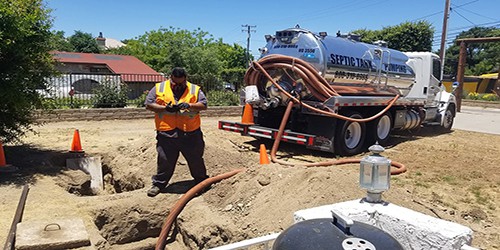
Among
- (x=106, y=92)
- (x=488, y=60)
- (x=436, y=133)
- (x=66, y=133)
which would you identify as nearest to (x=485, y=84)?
(x=488, y=60)

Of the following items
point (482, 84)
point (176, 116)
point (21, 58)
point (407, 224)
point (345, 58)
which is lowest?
point (407, 224)

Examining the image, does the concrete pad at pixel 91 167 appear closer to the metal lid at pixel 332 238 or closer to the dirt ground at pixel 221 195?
the dirt ground at pixel 221 195

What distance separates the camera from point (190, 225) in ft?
16.8

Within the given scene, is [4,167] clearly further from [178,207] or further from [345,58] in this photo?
[345,58]

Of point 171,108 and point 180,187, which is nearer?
point 171,108

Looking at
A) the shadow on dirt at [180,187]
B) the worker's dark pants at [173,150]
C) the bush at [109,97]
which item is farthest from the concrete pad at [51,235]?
the bush at [109,97]

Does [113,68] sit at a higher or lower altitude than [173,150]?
higher

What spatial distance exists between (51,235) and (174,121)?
2.13 metres

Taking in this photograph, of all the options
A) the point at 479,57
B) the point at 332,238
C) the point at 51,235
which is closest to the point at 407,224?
the point at 332,238

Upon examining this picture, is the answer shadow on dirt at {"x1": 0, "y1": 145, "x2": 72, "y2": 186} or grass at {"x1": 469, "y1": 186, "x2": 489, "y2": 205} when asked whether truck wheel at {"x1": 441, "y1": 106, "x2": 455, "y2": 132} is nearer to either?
grass at {"x1": 469, "y1": 186, "x2": 489, "y2": 205}

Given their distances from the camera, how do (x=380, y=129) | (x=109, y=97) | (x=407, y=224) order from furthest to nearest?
1. (x=109, y=97)
2. (x=380, y=129)
3. (x=407, y=224)

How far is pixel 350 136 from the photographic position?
934 cm

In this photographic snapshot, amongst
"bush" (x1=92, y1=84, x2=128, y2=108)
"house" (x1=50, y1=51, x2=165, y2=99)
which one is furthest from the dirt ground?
"house" (x1=50, y1=51, x2=165, y2=99)

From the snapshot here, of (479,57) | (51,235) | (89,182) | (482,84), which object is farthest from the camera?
(479,57)
